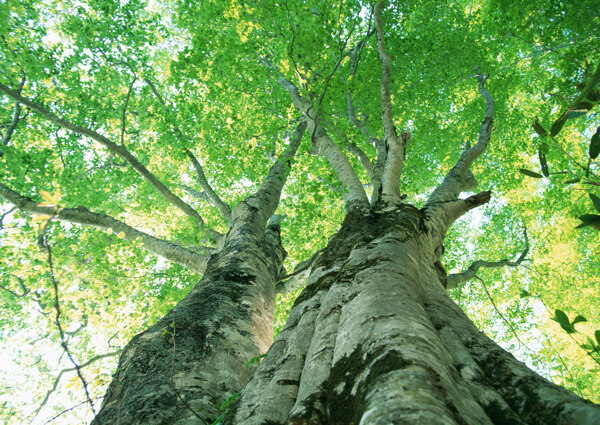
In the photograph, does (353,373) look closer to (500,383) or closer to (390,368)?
(390,368)

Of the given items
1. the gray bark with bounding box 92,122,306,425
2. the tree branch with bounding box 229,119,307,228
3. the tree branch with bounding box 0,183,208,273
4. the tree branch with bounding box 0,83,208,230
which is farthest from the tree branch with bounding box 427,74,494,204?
the tree branch with bounding box 0,83,208,230

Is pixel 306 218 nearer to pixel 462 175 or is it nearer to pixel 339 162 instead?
pixel 339 162

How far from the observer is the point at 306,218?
638 centimetres

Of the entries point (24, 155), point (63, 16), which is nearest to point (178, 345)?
point (24, 155)

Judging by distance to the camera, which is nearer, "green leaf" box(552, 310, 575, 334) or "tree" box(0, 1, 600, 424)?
"tree" box(0, 1, 600, 424)

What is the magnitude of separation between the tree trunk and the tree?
0.01 metres

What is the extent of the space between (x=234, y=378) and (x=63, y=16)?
35.2 feet

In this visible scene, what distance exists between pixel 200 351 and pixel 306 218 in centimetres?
417

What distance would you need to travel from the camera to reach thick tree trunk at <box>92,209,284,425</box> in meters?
1.95

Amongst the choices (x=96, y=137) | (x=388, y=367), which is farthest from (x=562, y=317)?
(x=96, y=137)

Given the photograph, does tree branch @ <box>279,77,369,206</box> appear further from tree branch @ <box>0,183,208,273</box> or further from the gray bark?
tree branch @ <box>0,183,208,273</box>

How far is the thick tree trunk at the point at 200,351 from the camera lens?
1.95m

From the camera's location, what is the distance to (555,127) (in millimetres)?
1449

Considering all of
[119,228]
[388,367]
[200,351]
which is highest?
[119,228]
